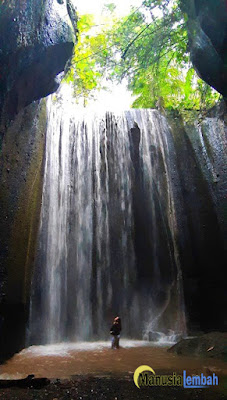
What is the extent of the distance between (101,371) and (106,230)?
18.7 feet

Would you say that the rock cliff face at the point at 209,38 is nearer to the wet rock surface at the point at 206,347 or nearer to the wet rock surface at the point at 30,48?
the wet rock surface at the point at 30,48

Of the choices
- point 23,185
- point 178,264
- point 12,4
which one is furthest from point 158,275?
point 12,4

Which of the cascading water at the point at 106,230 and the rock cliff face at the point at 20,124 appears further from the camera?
the cascading water at the point at 106,230

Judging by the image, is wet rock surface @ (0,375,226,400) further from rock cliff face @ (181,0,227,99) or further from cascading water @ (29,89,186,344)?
rock cliff face @ (181,0,227,99)

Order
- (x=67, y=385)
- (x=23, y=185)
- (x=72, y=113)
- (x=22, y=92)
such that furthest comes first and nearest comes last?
(x=72, y=113) < (x=23, y=185) < (x=22, y=92) < (x=67, y=385)

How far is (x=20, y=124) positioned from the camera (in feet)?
22.7

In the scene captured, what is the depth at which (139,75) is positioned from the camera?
26.2ft

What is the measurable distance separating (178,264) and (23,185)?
5.17m

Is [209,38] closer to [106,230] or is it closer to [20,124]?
[20,124]

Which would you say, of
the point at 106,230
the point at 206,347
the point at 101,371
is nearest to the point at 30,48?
the point at 101,371

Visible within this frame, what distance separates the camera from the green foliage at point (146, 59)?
704cm

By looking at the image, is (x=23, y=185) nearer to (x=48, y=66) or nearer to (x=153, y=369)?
(x=48, y=66)

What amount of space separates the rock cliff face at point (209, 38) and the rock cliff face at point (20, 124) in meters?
2.70

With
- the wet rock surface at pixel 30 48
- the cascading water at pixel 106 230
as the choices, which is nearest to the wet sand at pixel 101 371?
the cascading water at pixel 106 230
